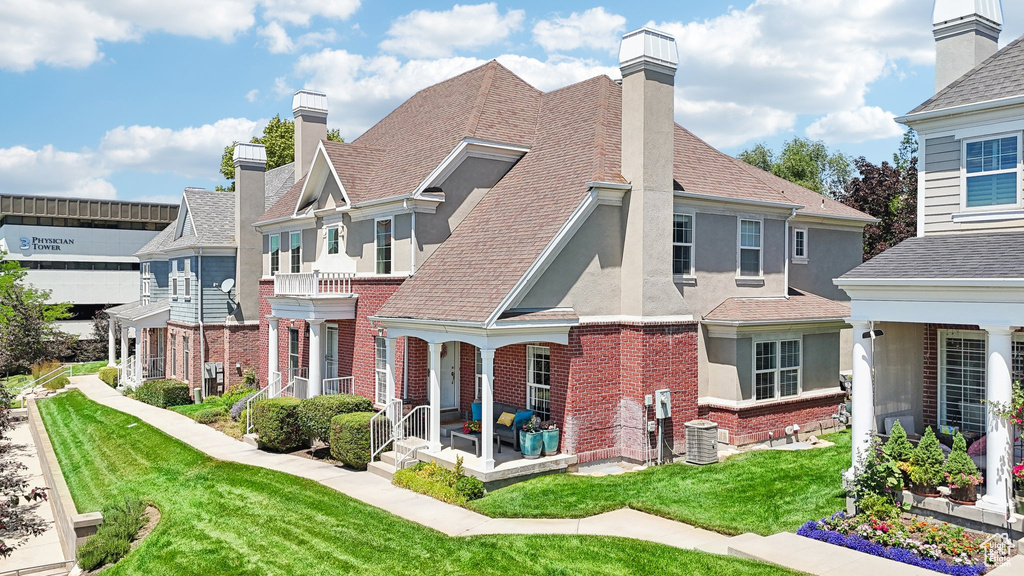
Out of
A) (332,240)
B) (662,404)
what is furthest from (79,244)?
(662,404)

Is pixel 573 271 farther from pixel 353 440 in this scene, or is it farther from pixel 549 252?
pixel 353 440

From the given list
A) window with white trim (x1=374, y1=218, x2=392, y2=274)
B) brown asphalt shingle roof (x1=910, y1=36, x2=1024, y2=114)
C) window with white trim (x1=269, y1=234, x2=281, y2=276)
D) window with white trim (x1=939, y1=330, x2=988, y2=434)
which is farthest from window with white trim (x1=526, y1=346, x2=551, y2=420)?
window with white trim (x1=269, y1=234, x2=281, y2=276)

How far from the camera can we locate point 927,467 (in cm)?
1251

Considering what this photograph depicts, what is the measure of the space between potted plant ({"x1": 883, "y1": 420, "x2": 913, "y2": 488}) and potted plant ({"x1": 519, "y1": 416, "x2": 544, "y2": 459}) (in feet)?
22.5

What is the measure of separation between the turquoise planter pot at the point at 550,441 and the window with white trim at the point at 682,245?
5.38 metres

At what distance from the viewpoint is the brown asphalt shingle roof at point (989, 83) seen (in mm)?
14445

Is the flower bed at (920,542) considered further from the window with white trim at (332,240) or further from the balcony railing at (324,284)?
the window with white trim at (332,240)

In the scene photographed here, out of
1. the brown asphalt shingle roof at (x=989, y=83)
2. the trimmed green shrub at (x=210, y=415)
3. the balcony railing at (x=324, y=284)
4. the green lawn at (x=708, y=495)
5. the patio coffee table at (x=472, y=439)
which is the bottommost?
the trimmed green shrub at (x=210, y=415)

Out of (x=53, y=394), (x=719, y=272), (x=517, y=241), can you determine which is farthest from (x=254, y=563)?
(x=53, y=394)

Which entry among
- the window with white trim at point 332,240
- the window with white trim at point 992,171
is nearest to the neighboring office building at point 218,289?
the window with white trim at point 332,240

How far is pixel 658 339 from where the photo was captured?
18.1 metres

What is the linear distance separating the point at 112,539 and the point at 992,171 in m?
18.1

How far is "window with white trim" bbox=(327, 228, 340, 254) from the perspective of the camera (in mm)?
25016

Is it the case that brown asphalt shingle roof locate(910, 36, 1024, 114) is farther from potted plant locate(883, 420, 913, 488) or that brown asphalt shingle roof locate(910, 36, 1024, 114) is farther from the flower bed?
the flower bed
